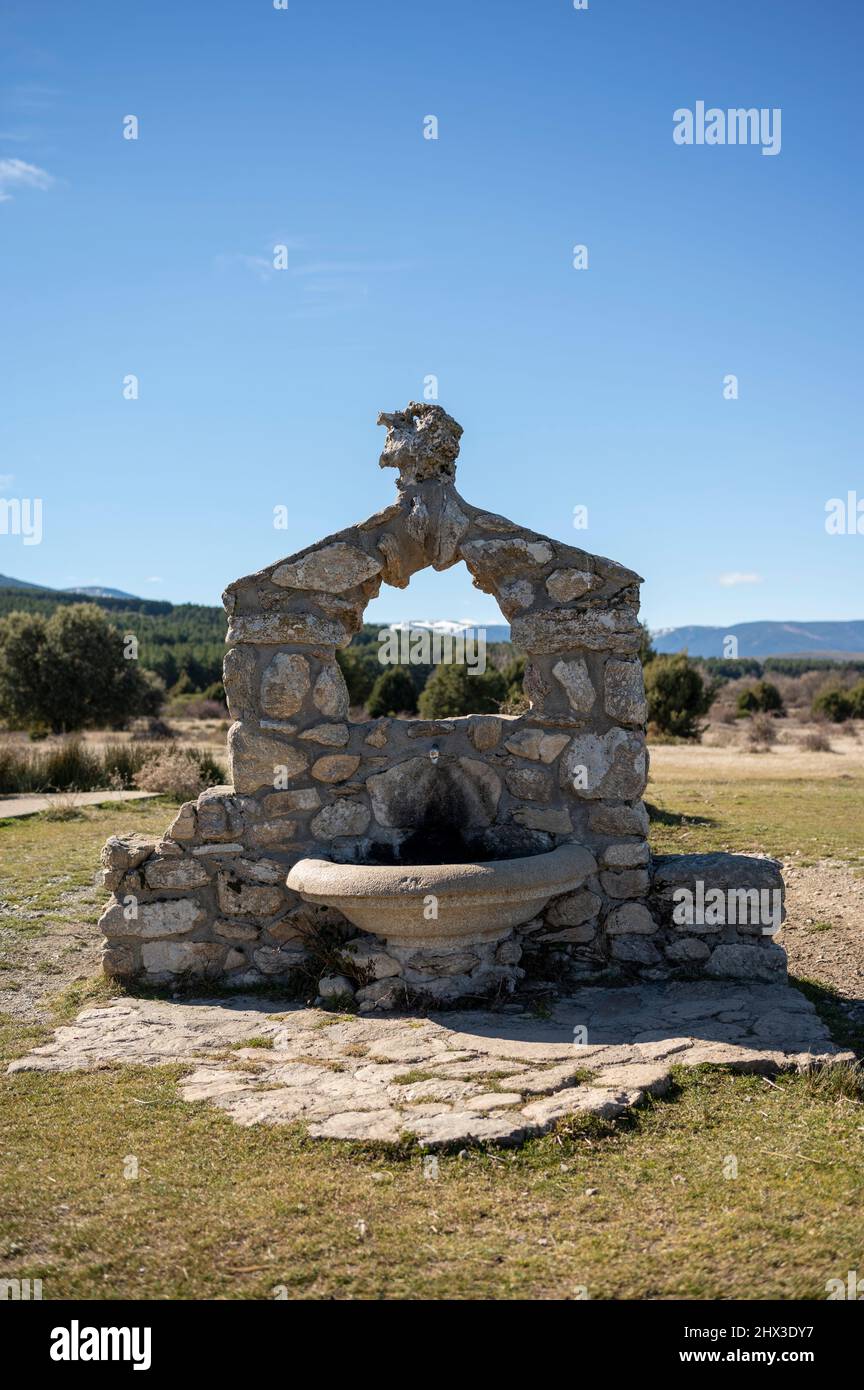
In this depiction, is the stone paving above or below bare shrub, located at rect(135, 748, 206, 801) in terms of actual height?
below

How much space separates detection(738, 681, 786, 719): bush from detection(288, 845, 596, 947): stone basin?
34.0 meters

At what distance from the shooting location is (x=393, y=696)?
89.2 ft

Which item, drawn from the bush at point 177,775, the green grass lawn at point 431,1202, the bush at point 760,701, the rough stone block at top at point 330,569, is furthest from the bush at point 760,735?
the green grass lawn at point 431,1202

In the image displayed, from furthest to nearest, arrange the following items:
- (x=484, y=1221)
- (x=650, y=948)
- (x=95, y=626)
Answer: (x=95, y=626), (x=650, y=948), (x=484, y=1221)

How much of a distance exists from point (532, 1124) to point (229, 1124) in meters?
1.16

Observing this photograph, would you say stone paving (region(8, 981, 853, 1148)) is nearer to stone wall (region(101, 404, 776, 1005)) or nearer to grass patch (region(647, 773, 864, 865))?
stone wall (region(101, 404, 776, 1005))

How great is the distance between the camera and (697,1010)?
5.07 m

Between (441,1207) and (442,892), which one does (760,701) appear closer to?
(442,892)

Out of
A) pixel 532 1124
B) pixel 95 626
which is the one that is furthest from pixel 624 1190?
pixel 95 626

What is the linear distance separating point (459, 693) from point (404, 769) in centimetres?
1470

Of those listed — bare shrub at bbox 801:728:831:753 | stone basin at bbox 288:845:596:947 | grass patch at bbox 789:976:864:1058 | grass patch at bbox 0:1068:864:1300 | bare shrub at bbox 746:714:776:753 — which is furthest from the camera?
bare shrub at bbox 746:714:776:753

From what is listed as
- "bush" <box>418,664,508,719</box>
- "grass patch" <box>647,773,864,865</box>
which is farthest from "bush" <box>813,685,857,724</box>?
"grass patch" <box>647,773,864,865</box>

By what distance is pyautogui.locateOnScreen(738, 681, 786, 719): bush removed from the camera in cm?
3769
